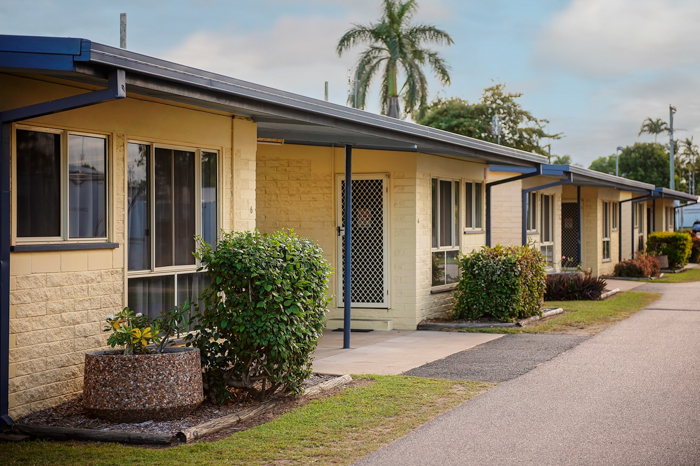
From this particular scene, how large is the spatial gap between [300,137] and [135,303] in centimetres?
428

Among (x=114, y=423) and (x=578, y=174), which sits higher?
(x=578, y=174)

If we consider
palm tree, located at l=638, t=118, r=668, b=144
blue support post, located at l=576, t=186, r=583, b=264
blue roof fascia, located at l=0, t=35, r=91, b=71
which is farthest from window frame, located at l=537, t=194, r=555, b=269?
palm tree, located at l=638, t=118, r=668, b=144

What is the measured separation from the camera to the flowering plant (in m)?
7.15

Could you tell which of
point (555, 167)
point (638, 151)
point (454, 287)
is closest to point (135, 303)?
point (454, 287)

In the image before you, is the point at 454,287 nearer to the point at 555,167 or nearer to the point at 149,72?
the point at 555,167

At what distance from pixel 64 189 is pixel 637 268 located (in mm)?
23261

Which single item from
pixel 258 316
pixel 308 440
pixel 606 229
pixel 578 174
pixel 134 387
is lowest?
pixel 308 440

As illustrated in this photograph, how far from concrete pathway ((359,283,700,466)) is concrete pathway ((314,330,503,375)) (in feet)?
5.35

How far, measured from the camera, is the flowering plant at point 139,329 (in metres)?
7.15

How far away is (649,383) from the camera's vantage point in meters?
9.02

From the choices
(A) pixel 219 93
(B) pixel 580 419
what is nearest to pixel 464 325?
(B) pixel 580 419

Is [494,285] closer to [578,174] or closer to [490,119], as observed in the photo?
[578,174]

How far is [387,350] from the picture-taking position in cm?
1180

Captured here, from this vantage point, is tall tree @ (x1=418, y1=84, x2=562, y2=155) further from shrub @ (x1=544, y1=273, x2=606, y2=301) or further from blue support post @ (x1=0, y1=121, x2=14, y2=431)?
blue support post @ (x1=0, y1=121, x2=14, y2=431)
